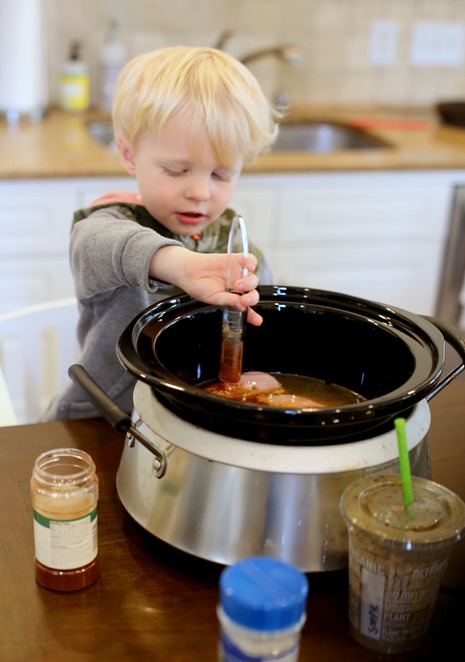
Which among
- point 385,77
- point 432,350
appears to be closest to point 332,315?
point 432,350

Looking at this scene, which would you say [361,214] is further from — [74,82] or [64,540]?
[64,540]

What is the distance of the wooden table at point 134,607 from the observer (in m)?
0.74

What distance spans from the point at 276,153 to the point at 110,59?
616mm

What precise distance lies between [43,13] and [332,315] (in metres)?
2.02

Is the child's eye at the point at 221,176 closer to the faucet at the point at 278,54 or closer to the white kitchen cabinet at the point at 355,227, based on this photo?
the white kitchen cabinet at the point at 355,227

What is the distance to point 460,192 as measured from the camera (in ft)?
8.31

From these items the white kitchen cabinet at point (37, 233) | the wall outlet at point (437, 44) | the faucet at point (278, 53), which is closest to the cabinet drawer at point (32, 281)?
the white kitchen cabinet at point (37, 233)

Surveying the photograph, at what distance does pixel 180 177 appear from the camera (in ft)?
3.92

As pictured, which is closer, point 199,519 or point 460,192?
point 199,519

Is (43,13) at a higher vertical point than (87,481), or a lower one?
higher

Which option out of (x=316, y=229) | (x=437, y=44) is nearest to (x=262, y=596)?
(x=316, y=229)

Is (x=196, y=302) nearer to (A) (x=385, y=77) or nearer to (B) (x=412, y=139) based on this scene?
(B) (x=412, y=139)

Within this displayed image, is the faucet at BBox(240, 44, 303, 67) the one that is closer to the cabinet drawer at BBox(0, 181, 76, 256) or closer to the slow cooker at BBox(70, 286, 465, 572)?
the cabinet drawer at BBox(0, 181, 76, 256)

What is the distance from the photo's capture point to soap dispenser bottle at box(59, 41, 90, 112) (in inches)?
105
